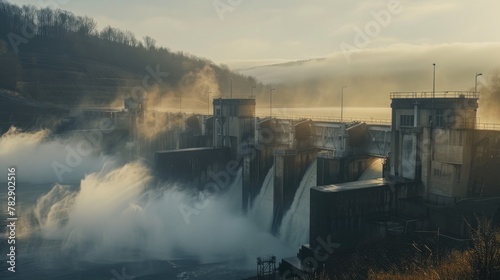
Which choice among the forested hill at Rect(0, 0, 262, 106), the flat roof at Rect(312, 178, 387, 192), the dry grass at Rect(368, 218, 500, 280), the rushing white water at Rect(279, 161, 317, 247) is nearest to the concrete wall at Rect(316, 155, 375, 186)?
the rushing white water at Rect(279, 161, 317, 247)

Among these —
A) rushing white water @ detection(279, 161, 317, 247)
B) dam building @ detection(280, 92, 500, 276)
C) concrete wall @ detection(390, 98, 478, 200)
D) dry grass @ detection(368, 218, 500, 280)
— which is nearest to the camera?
dry grass @ detection(368, 218, 500, 280)

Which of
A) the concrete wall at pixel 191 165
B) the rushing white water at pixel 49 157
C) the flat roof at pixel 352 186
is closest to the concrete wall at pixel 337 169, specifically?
the flat roof at pixel 352 186

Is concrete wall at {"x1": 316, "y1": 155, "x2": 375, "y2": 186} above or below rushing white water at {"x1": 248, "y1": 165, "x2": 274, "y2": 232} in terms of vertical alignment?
above

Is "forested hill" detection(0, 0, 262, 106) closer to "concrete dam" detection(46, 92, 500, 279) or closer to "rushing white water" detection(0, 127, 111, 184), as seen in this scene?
"rushing white water" detection(0, 127, 111, 184)

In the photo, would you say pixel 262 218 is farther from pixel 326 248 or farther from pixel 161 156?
pixel 326 248

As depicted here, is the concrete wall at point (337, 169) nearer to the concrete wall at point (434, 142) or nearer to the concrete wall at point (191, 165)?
the concrete wall at point (434, 142)

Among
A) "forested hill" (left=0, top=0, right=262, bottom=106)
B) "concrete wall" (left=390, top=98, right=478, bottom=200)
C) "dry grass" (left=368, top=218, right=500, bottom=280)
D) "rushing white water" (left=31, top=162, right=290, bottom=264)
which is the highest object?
"forested hill" (left=0, top=0, right=262, bottom=106)

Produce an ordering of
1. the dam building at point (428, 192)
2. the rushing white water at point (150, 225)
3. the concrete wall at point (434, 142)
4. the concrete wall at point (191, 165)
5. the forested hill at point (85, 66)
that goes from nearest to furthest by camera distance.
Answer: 1. the dam building at point (428, 192)
2. the concrete wall at point (434, 142)
3. the rushing white water at point (150, 225)
4. the concrete wall at point (191, 165)
5. the forested hill at point (85, 66)
